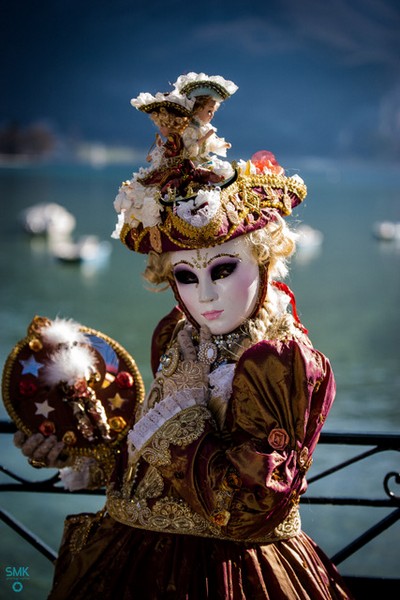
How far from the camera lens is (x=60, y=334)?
173cm

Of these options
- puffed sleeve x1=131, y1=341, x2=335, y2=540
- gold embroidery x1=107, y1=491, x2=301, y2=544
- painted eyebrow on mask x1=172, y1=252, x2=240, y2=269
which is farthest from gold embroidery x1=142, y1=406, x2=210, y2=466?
painted eyebrow on mask x1=172, y1=252, x2=240, y2=269

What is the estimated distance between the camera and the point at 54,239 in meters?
12.4

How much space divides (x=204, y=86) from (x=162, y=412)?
2.06 feet

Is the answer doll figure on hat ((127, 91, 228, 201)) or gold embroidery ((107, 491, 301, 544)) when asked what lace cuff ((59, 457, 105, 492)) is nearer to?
gold embroidery ((107, 491, 301, 544))

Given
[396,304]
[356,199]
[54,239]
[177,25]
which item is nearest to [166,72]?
[177,25]

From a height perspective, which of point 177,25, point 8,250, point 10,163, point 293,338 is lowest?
point 293,338

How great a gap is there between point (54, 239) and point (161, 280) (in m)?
11.0

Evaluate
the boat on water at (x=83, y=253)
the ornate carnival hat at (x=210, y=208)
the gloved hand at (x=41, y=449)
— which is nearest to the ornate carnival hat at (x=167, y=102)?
the ornate carnival hat at (x=210, y=208)

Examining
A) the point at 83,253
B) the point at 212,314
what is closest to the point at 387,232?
the point at 83,253

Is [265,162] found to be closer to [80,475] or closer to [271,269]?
[271,269]

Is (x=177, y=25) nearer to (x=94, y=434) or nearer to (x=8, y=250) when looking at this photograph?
(x=8, y=250)

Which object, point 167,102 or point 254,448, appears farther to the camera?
point 167,102

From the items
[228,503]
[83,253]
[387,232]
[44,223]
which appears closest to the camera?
[228,503]

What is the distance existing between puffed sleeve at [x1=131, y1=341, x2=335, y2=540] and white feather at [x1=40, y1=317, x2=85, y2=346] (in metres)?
0.43
